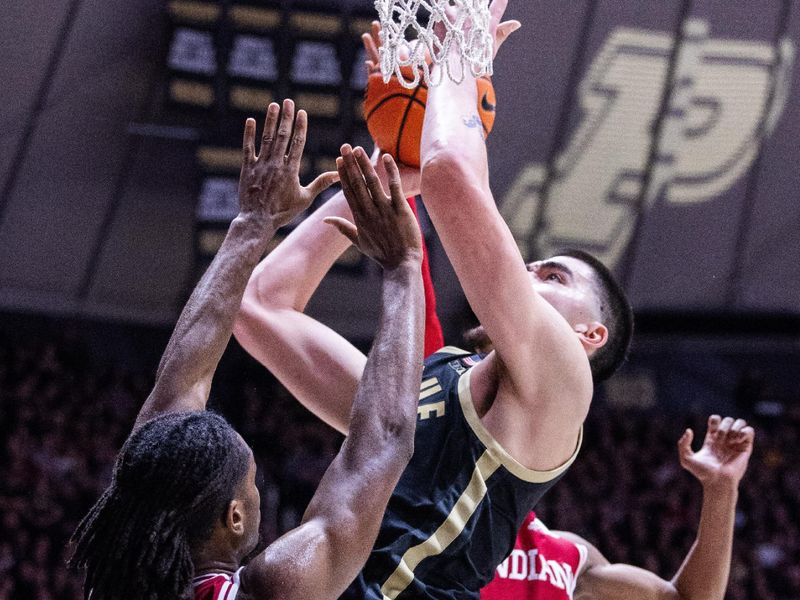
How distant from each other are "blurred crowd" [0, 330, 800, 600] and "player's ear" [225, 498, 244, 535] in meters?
6.34

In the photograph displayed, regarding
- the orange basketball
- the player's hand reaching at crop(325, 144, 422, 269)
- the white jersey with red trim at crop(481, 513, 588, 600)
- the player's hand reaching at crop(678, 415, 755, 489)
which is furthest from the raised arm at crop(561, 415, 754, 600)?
the player's hand reaching at crop(325, 144, 422, 269)

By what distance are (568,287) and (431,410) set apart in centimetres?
50

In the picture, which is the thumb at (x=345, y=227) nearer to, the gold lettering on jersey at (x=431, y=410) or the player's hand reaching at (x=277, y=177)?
the player's hand reaching at (x=277, y=177)

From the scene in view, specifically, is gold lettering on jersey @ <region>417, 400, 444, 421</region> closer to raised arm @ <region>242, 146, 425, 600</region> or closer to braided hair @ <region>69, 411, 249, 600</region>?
raised arm @ <region>242, 146, 425, 600</region>

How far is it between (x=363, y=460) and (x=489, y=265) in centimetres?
53

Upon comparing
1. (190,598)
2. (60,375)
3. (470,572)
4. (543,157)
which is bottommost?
(60,375)

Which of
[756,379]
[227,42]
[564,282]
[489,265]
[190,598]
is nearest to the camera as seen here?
[190,598]

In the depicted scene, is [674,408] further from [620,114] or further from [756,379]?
[620,114]

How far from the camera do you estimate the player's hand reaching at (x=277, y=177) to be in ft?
7.50

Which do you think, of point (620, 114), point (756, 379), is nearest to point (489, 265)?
point (620, 114)

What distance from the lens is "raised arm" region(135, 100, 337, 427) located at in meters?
2.21

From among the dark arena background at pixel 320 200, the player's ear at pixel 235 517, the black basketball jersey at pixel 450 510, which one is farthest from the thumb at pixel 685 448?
the dark arena background at pixel 320 200

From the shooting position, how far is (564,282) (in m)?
2.60

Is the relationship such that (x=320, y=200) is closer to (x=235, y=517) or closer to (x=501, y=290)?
(x=501, y=290)
